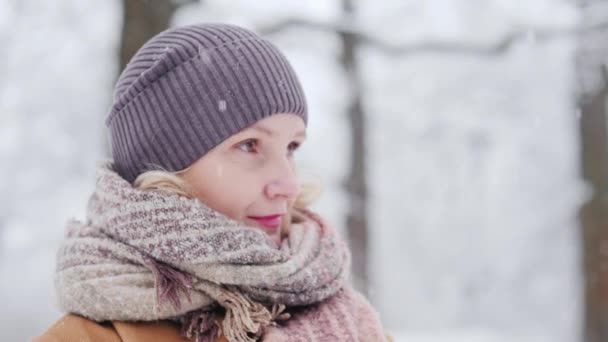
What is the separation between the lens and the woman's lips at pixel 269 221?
149 cm

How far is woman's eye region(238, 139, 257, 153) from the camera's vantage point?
1492mm

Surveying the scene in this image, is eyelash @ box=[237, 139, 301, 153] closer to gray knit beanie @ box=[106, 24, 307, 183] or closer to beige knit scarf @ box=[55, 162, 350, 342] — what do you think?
gray knit beanie @ box=[106, 24, 307, 183]

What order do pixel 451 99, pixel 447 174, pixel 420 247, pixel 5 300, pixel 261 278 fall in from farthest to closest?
pixel 420 247
pixel 447 174
pixel 451 99
pixel 5 300
pixel 261 278

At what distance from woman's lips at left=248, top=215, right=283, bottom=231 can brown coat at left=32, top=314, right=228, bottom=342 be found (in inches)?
10.7

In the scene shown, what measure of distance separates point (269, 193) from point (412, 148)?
7853 mm

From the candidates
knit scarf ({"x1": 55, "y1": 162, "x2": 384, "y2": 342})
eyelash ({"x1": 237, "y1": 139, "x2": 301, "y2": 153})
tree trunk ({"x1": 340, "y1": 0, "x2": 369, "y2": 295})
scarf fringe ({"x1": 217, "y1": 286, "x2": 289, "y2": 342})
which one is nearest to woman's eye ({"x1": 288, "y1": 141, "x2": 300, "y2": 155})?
eyelash ({"x1": 237, "y1": 139, "x2": 301, "y2": 153})

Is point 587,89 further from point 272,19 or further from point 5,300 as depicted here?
point 5,300

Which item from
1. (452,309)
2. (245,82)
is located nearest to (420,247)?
(452,309)

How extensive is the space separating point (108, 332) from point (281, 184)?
487 millimetres

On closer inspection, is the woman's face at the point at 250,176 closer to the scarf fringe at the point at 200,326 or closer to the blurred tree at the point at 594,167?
the scarf fringe at the point at 200,326

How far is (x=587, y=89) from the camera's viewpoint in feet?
18.7

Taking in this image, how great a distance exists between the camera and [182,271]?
53.9 inches

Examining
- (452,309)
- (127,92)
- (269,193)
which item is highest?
(127,92)

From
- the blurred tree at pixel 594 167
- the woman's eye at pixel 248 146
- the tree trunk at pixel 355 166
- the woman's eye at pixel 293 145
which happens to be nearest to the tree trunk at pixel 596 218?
the blurred tree at pixel 594 167
